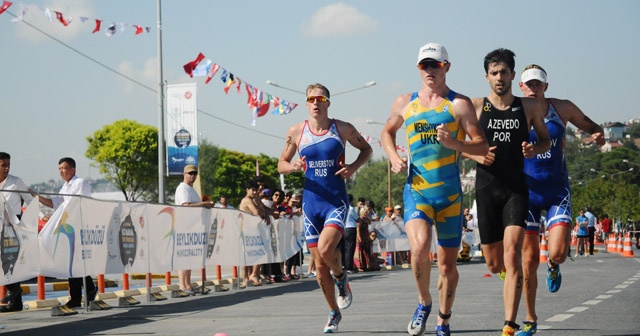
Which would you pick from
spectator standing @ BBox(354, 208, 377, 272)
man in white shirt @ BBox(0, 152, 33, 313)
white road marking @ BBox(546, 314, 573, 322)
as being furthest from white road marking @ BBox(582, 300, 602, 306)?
spectator standing @ BBox(354, 208, 377, 272)

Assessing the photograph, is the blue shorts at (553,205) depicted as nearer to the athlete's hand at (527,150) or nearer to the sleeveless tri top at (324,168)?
the athlete's hand at (527,150)

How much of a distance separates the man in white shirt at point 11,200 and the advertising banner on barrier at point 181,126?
21548 mm

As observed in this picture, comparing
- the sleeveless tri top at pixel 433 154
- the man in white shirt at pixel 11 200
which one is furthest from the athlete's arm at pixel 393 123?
the man in white shirt at pixel 11 200

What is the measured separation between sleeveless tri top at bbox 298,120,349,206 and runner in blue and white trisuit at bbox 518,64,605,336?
1.91 m

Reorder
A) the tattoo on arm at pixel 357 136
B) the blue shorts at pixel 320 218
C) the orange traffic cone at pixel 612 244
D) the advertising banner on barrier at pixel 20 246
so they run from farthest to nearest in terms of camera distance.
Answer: the orange traffic cone at pixel 612 244
the advertising banner on barrier at pixel 20 246
the tattoo on arm at pixel 357 136
the blue shorts at pixel 320 218

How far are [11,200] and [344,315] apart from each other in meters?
4.22

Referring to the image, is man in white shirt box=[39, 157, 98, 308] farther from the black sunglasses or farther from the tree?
the tree

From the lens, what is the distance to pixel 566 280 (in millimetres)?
19750

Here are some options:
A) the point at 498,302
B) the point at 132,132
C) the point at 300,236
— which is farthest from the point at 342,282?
the point at 132,132

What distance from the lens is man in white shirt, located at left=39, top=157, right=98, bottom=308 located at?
13853 millimetres

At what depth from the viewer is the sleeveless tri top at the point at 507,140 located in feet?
30.2

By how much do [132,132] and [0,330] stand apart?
367ft

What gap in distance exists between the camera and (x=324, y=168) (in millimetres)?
11055

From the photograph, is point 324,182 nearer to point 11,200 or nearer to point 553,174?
point 553,174
